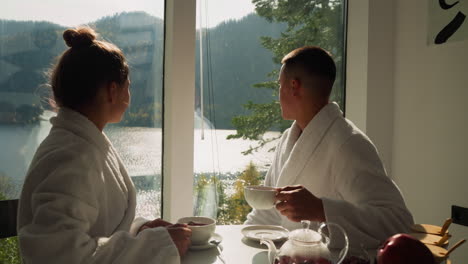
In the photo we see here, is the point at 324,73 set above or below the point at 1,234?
above

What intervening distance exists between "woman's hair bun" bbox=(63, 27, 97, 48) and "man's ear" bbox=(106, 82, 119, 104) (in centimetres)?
14

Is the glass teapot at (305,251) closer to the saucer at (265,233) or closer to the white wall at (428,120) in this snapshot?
the saucer at (265,233)

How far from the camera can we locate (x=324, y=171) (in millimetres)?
1465

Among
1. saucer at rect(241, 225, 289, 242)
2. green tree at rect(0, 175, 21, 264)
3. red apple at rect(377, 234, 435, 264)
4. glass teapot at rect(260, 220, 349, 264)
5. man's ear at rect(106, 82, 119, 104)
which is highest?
man's ear at rect(106, 82, 119, 104)

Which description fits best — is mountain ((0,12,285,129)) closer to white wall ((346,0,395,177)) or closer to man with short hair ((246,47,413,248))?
white wall ((346,0,395,177))

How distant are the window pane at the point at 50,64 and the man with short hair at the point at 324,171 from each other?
78 cm

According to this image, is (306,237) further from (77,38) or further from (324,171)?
(77,38)

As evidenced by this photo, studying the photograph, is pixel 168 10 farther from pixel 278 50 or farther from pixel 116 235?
pixel 116 235

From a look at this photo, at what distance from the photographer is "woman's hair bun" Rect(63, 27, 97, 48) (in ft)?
3.88

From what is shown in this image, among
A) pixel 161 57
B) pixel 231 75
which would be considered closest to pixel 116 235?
pixel 161 57

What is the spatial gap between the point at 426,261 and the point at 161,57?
174cm

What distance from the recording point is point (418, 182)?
229cm

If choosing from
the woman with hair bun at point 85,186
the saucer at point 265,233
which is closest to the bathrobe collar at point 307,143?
the saucer at point 265,233

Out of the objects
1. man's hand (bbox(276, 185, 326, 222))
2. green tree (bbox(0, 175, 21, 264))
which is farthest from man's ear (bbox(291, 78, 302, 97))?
green tree (bbox(0, 175, 21, 264))
